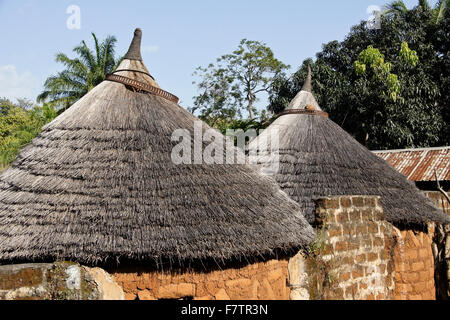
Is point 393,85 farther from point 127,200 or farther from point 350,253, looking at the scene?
point 127,200

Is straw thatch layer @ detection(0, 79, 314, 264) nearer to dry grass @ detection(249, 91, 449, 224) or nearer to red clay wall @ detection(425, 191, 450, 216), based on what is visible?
dry grass @ detection(249, 91, 449, 224)

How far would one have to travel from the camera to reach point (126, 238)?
4527 millimetres

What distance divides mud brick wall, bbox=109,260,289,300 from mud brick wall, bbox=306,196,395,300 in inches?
21.4

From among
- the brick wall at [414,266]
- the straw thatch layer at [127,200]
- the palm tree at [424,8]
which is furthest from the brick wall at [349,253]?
the palm tree at [424,8]

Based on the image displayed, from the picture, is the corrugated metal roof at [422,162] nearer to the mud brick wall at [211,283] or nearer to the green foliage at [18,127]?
the mud brick wall at [211,283]

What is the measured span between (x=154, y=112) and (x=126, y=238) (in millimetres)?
2195

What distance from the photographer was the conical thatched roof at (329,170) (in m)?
8.20

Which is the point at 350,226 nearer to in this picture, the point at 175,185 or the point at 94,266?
the point at 175,185

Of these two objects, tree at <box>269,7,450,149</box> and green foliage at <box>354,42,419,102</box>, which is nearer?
green foliage at <box>354,42,419,102</box>

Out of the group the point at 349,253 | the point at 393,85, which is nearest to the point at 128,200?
the point at 349,253

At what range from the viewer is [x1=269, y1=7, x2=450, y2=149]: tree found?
55.3 ft

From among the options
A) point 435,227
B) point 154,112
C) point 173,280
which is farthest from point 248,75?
point 173,280

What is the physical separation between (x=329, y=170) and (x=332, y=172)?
7 cm

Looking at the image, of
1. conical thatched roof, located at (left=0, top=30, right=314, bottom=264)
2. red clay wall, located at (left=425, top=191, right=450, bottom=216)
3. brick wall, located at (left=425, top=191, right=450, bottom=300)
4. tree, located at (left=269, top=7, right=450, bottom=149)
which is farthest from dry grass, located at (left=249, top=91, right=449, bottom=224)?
tree, located at (left=269, top=7, right=450, bottom=149)
